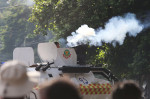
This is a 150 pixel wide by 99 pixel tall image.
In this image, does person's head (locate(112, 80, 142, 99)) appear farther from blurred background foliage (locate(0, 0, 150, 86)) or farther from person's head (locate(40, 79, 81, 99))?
blurred background foliage (locate(0, 0, 150, 86))

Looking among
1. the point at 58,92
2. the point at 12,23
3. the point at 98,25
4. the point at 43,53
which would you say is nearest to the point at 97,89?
the point at 43,53

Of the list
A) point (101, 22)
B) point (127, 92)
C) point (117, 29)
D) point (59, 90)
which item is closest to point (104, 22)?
point (101, 22)

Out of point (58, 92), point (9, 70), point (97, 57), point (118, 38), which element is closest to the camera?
point (58, 92)

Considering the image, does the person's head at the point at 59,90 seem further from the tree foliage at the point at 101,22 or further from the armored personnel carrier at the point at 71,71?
the tree foliage at the point at 101,22

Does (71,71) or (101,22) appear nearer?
(71,71)

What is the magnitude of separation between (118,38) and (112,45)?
2.59m

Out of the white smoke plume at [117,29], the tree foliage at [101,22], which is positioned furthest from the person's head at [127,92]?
the tree foliage at [101,22]

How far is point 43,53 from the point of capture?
1025cm

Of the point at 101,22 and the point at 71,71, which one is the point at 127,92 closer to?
the point at 71,71

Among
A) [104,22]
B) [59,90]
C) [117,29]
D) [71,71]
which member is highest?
[104,22]

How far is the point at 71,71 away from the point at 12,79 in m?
5.98

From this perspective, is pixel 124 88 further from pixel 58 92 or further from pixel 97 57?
pixel 97 57

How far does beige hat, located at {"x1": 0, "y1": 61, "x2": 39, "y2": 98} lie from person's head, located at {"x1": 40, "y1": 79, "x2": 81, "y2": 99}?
0.52 meters

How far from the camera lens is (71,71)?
9336 mm
